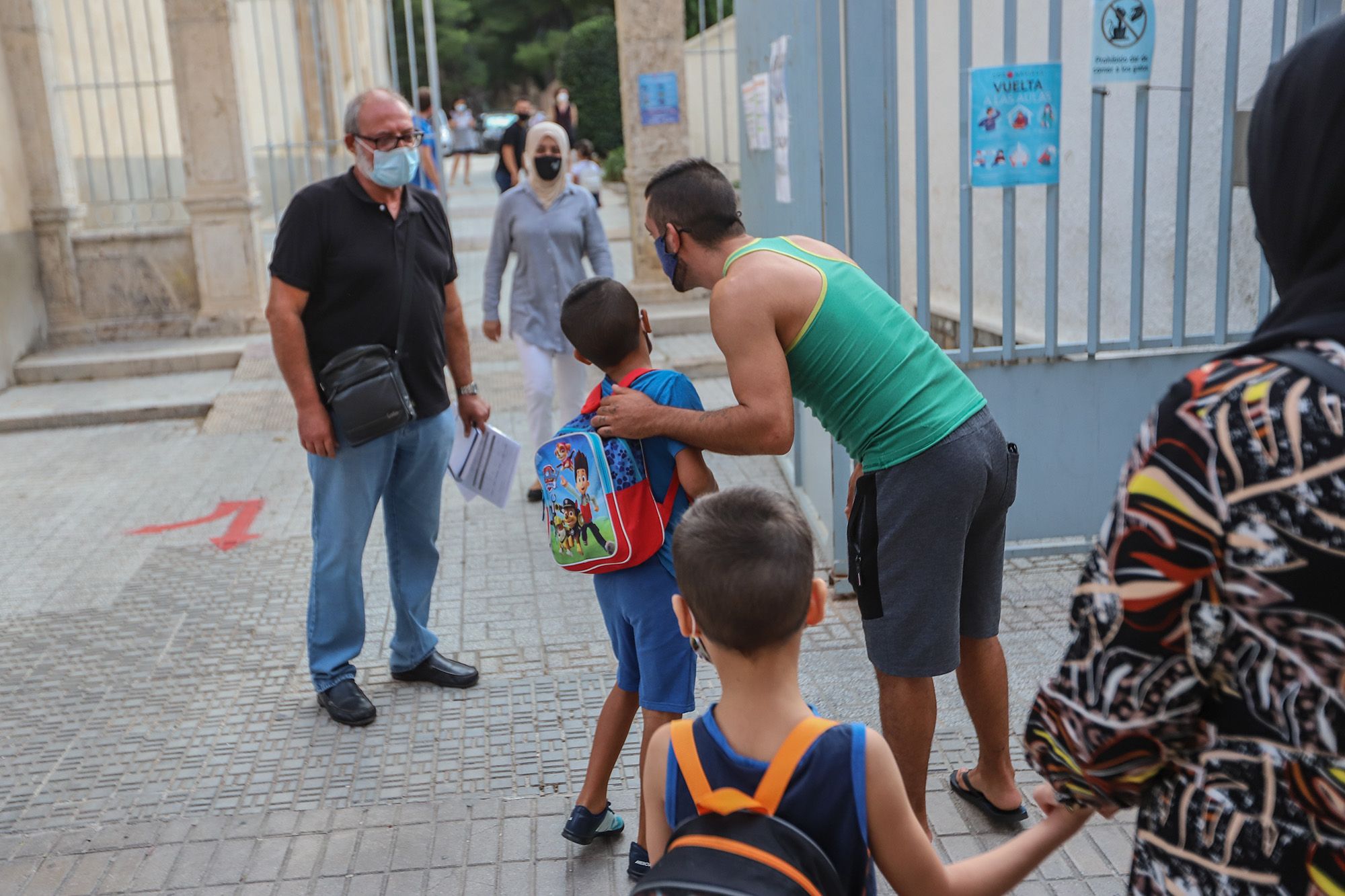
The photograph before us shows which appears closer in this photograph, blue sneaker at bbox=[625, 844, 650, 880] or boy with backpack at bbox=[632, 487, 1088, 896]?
boy with backpack at bbox=[632, 487, 1088, 896]

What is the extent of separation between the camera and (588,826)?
3170mm

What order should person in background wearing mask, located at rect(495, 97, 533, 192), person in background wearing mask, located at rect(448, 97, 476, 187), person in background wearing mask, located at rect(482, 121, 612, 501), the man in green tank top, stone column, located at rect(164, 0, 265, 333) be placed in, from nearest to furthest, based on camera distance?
the man in green tank top, person in background wearing mask, located at rect(482, 121, 612, 501), stone column, located at rect(164, 0, 265, 333), person in background wearing mask, located at rect(495, 97, 533, 192), person in background wearing mask, located at rect(448, 97, 476, 187)

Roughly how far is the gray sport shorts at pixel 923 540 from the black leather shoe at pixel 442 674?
71.7 inches

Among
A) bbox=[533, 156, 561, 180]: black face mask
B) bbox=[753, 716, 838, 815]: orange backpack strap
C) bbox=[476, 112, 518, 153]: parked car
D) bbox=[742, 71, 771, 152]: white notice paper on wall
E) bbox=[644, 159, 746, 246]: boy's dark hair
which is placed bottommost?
bbox=[753, 716, 838, 815]: orange backpack strap

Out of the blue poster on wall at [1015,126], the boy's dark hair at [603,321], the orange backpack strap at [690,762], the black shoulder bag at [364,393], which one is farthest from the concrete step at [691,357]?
the orange backpack strap at [690,762]

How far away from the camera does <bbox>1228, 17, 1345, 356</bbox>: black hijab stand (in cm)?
125

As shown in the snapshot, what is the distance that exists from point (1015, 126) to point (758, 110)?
5.79ft

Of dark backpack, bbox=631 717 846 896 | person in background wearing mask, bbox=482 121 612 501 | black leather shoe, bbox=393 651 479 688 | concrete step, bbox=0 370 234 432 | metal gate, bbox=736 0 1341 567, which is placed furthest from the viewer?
concrete step, bbox=0 370 234 432

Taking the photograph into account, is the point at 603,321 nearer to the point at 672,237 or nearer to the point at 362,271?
the point at 672,237

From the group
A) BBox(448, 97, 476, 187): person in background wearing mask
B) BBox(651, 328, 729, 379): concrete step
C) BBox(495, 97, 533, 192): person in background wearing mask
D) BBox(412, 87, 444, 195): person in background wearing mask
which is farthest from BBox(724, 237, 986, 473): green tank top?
BBox(448, 97, 476, 187): person in background wearing mask

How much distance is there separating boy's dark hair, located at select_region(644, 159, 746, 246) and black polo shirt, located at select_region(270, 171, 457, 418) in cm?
138

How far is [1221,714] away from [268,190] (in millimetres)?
15916

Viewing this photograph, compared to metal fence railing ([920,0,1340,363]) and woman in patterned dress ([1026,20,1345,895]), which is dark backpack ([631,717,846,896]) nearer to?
woman in patterned dress ([1026,20,1345,895])

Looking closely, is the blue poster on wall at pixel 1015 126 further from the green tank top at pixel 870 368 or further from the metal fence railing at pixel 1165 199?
the green tank top at pixel 870 368
